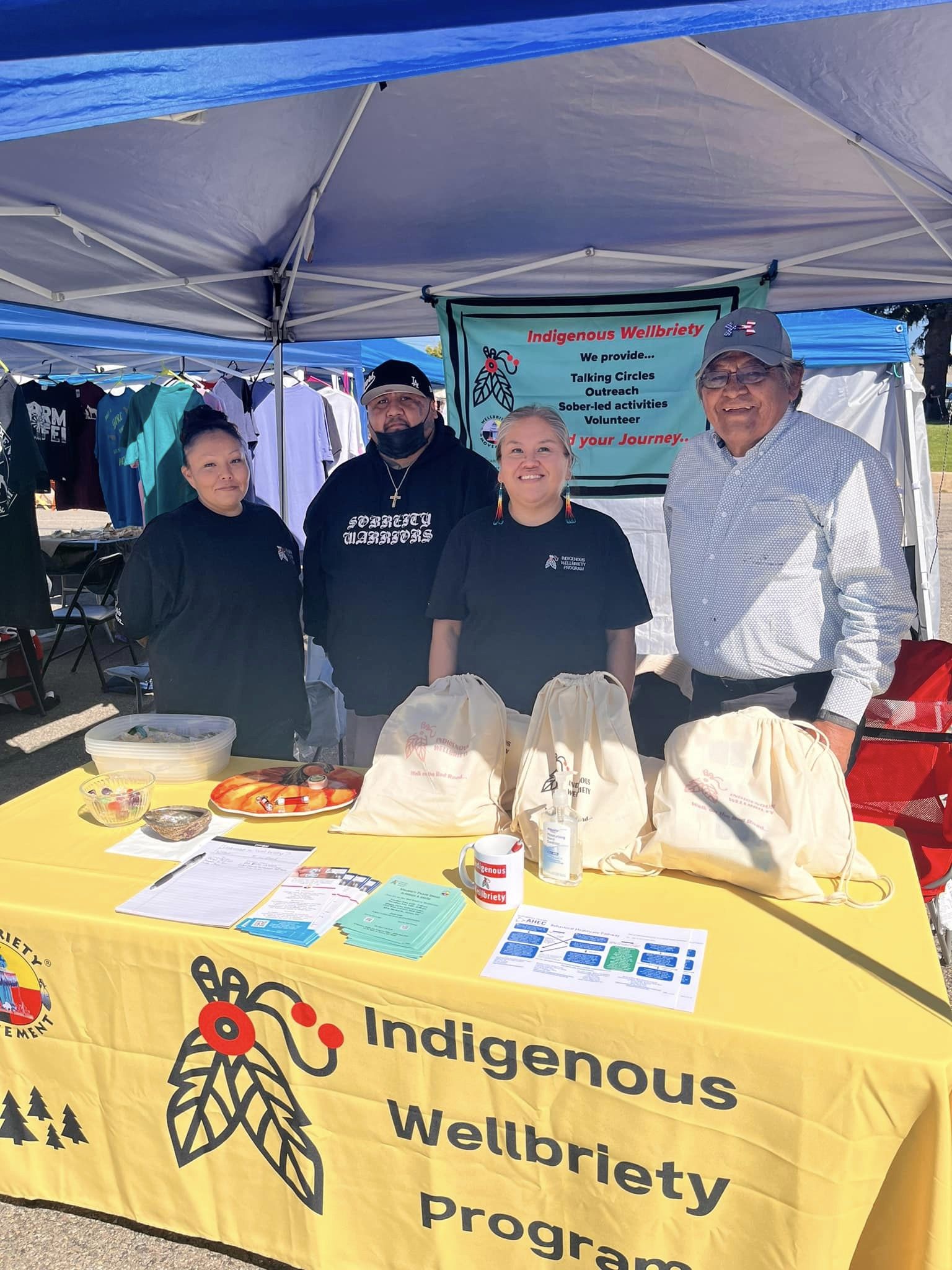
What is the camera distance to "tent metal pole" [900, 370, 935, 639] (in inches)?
181

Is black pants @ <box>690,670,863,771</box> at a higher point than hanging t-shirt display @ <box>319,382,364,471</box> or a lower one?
lower

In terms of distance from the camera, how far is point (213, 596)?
263cm

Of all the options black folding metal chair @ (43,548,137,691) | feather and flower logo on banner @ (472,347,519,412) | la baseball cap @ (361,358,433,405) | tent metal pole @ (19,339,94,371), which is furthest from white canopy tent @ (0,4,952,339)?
tent metal pole @ (19,339,94,371)

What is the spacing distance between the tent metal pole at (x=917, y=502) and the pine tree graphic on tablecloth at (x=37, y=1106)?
13.5ft

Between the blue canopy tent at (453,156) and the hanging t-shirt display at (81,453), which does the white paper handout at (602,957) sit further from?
the hanging t-shirt display at (81,453)

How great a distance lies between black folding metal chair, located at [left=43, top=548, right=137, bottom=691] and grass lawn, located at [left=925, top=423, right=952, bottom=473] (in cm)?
1495

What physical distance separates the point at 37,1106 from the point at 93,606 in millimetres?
5047

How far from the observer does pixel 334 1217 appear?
1.47 metres

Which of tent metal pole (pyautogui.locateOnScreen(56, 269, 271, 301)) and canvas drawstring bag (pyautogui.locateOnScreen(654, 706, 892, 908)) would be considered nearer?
canvas drawstring bag (pyautogui.locateOnScreen(654, 706, 892, 908))

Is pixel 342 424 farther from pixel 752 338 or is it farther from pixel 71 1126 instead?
pixel 71 1126

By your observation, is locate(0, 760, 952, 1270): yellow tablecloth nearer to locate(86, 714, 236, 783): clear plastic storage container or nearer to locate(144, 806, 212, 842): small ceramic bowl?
locate(144, 806, 212, 842): small ceramic bowl

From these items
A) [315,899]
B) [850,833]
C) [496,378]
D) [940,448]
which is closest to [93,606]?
[496,378]

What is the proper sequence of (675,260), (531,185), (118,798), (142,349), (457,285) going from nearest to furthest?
1. (118,798)
2. (531,185)
3. (675,260)
4. (457,285)
5. (142,349)

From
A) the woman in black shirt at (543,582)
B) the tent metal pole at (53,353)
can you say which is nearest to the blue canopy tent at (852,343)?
the woman in black shirt at (543,582)
